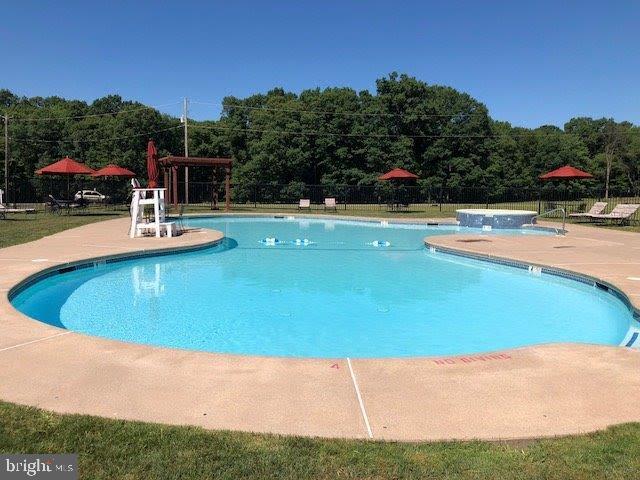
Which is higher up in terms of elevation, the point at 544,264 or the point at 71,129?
the point at 71,129

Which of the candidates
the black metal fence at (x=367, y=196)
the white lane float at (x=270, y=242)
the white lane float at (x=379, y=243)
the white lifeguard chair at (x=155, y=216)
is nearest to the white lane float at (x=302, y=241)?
the white lane float at (x=270, y=242)

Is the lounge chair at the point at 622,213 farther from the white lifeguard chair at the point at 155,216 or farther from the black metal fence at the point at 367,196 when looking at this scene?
the white lifeguard chair at the point at 155,216

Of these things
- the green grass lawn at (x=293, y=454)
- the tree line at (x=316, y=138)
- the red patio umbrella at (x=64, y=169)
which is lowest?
the green grass lawn at (x=293, y=454)

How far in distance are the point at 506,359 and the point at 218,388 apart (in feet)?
7.68

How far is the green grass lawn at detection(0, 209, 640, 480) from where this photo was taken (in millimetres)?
2514

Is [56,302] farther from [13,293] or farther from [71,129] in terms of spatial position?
[71,129]

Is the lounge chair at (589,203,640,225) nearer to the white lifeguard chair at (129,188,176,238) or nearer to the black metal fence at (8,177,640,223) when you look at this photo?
the black metal fence at (8,177,640,223)

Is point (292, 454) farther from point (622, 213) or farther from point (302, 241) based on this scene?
point (622, 213)

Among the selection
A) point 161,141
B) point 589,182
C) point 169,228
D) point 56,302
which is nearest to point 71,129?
point 161,141

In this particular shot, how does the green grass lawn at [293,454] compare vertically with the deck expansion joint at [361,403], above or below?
above

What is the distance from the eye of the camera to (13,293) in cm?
679

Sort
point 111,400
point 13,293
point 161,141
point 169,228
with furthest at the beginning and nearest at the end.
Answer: point 161,141 → point 169,228 → point 13,293 → point 111,400

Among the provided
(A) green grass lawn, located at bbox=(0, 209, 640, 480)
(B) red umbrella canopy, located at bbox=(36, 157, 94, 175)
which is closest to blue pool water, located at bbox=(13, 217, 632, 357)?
(A) green grass lawn, located at bbox=(0, 209, 640, 480)

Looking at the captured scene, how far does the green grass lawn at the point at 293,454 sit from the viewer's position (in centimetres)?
251
